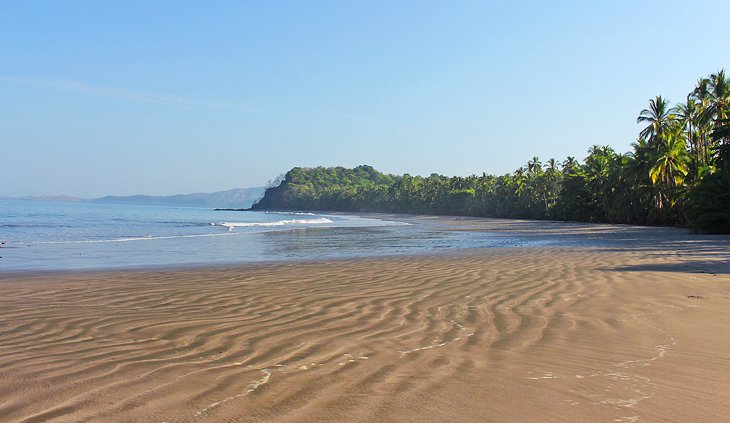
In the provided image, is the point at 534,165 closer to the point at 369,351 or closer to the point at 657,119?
the point at 657,119

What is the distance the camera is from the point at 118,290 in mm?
9547

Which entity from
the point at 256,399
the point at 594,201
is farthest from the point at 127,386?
the point at 594,201

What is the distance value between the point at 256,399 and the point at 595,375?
8.36 feet

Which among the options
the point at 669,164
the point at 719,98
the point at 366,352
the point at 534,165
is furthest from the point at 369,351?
the point at 534,165

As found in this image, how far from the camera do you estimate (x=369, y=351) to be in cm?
496

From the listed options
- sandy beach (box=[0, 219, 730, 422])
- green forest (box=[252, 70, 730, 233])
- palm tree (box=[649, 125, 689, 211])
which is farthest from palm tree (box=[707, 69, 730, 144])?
sandy beach (box=[0, 219, 730, 422])

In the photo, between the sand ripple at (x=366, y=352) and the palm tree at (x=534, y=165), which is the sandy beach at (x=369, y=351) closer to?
the sand ripple at (x=366, y=352)

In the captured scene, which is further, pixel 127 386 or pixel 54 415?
pixel 127 386

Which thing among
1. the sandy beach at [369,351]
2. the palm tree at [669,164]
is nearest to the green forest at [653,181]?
the palm tree at [669,164]

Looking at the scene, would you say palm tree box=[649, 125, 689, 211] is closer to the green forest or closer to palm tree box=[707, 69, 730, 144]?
the green forest

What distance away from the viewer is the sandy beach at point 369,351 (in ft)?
11.3

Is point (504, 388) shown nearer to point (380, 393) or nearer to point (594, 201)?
point (380, 393)

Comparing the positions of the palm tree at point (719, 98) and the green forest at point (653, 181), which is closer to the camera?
the green forest at point (653, 181)

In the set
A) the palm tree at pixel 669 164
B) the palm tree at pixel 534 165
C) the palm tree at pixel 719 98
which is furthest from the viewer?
the palm tree at pixel 534 165
